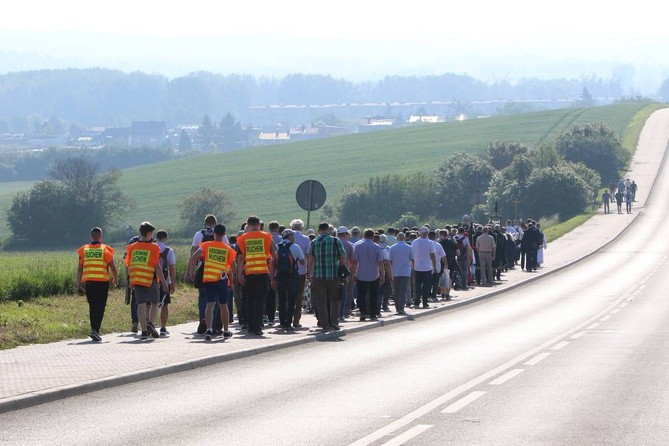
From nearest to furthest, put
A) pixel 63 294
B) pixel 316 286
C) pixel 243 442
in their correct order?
pixel 243 442 → pixel 316 286 → pixel 63 294

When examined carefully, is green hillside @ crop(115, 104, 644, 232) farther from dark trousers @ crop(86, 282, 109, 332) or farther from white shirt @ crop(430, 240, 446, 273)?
dark trousers @ crop(86, 282, 109, 332)

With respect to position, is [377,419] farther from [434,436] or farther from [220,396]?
[220,396]

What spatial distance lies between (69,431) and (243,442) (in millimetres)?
1614

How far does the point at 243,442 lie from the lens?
1048cm

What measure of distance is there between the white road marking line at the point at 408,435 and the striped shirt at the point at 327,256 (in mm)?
10817

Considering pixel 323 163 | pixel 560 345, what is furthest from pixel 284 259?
Result: pixel 323 163

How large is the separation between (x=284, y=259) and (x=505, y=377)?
23.3ft

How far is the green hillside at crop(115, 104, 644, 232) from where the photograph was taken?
430 ft

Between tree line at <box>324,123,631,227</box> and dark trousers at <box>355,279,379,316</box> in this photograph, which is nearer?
dark trousers at <box>355,279,379,316</box>

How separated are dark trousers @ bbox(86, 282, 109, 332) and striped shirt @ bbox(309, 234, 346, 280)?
395 centimetres

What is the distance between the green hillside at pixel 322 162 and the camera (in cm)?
13100

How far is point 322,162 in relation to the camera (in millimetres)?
152750

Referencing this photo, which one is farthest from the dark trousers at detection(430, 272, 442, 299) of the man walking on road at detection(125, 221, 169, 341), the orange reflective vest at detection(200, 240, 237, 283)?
the man walking on road at detection(125, 221, 169, 341)

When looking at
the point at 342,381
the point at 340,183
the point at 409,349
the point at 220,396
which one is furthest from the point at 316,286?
the point at 340,183
